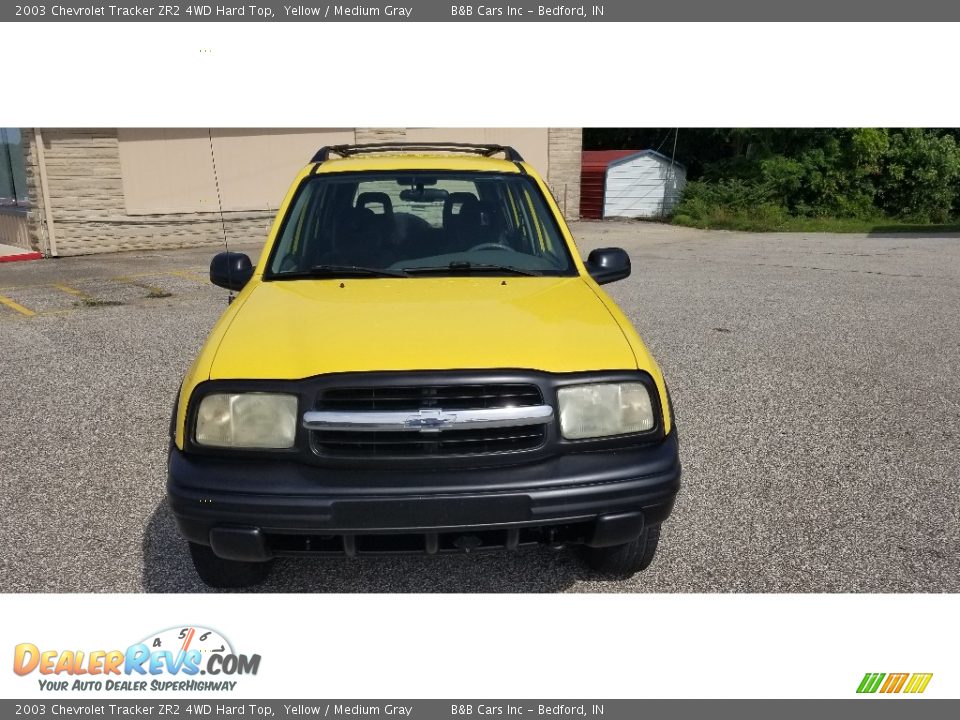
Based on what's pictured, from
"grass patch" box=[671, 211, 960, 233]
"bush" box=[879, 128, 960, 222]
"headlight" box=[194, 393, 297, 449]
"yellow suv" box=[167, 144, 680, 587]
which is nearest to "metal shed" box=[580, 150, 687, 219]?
"grass patch" box=[671, 211, 960, 233]

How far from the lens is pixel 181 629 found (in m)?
2.86

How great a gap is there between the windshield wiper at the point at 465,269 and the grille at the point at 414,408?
3.44 ft

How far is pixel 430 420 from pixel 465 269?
117 cm

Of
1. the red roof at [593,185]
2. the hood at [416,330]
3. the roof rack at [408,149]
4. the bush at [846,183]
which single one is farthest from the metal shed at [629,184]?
the hood at [416,330]

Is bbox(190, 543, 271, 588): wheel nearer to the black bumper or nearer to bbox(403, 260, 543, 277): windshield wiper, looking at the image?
the black bumper

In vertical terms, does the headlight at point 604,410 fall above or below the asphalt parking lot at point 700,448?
above

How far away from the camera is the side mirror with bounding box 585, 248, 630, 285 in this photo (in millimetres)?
3818

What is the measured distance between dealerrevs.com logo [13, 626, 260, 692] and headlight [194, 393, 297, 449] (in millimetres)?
816

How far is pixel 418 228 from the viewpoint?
12.3ft

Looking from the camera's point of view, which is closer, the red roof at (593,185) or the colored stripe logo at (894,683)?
the colored stripe logo at (894,683)

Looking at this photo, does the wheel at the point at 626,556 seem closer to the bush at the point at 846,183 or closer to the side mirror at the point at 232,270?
the side mirror at the point at 232,270

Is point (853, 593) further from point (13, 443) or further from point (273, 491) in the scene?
point (13, 443)

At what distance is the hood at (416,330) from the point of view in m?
2.59

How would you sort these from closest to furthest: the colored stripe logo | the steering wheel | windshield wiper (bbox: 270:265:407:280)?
the colored stripe logo
windshield wiper (bbox: 270:265:407:280)
the steering wheel
